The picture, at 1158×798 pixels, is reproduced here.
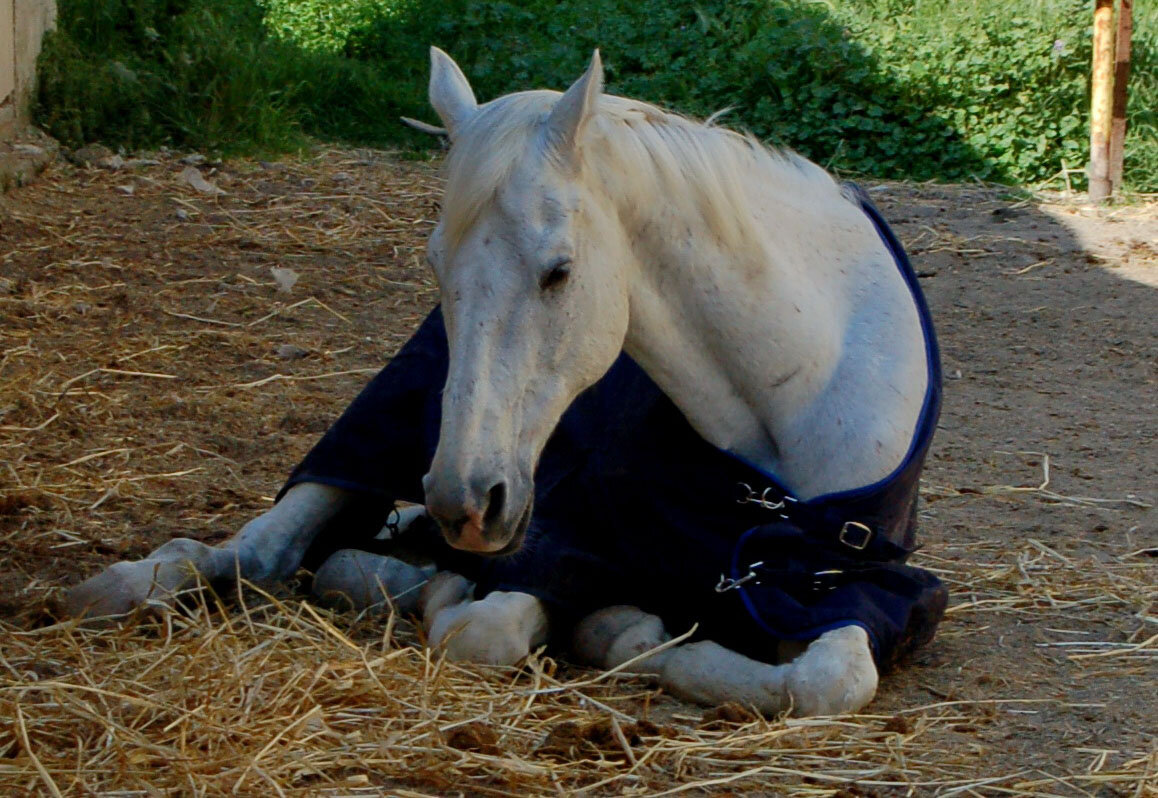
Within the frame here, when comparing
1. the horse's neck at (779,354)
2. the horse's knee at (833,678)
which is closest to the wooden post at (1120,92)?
the horse's neck at (779,354)

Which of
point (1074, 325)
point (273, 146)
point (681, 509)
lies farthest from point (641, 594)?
point (273, 146)

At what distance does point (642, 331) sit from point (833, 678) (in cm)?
62

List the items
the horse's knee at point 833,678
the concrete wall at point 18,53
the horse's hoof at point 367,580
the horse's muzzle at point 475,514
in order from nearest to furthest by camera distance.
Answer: the horse's muzzle at point 475,514
the horse's knee at point 833,678
the horse's hoof at point 367,580
the concrete wall at point 18,53

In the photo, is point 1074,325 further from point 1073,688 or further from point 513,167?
point 513,167

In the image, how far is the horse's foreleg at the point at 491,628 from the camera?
2.51m

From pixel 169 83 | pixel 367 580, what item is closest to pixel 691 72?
pixel 169 83

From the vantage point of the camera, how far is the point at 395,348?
5.15 metres

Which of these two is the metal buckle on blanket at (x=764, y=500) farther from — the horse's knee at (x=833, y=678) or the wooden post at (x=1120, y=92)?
the wooden post at (x=1120, y=92)

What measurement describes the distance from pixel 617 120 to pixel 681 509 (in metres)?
0.68

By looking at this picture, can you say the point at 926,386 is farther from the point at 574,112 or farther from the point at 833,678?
the point at 574,112

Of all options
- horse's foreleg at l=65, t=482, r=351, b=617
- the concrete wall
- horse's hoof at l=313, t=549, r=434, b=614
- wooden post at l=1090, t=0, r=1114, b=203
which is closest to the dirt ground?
horse's foreleg at l=65, t=482, r=351, b=617

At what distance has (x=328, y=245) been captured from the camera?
6.23 metres

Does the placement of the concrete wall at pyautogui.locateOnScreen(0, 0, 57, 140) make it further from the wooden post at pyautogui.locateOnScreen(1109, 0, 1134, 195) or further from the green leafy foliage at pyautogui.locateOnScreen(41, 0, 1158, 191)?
the wooden post at pyautogui.locateOnScreen(1109, 0, 1134, 195)

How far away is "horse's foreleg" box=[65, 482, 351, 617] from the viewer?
2697mm
